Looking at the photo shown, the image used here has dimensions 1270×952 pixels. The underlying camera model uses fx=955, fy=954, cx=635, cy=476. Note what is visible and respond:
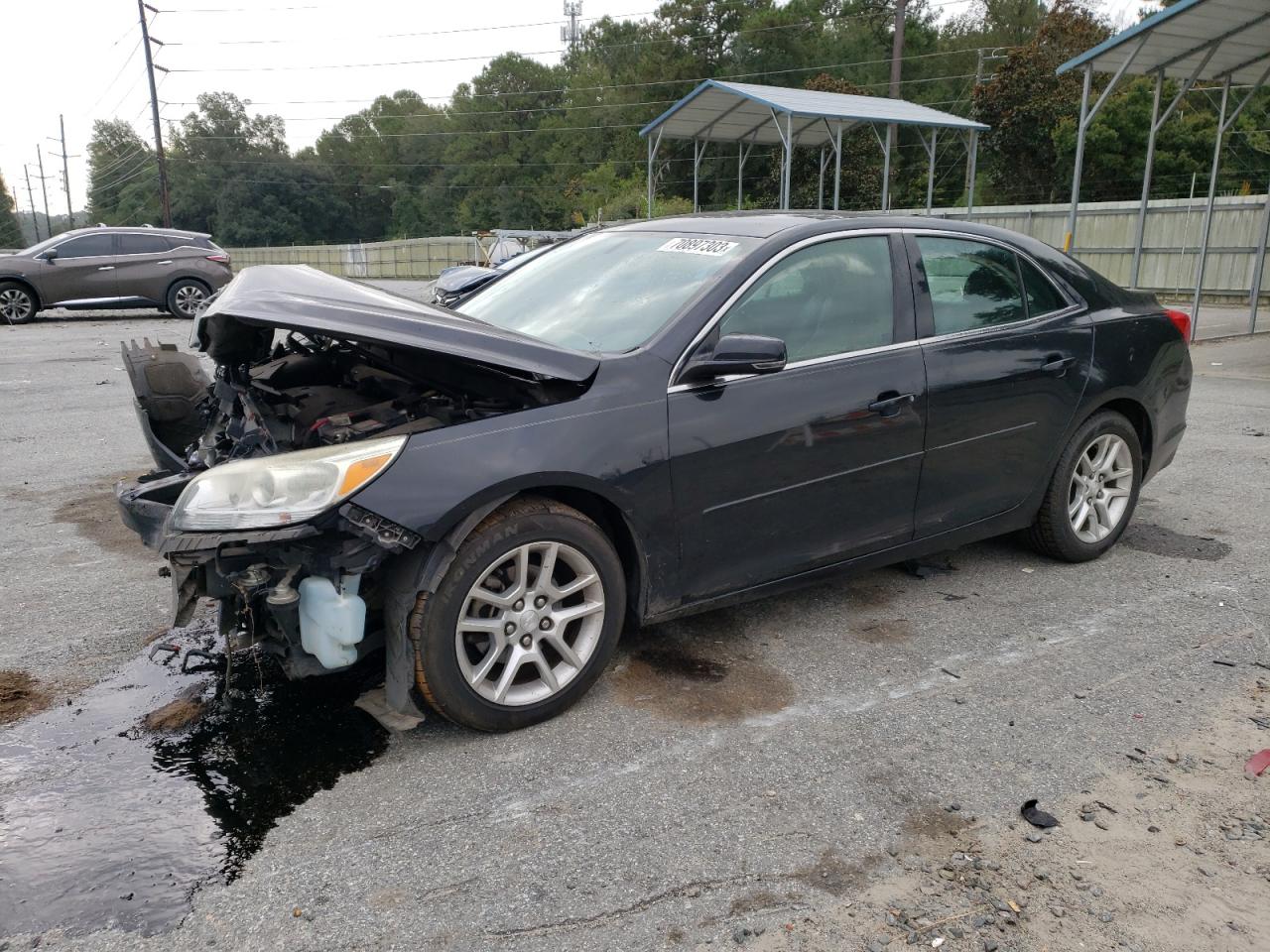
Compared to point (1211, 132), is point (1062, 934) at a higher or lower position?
lower

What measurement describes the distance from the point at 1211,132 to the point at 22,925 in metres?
36.9

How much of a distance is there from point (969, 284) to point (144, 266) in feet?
55.1

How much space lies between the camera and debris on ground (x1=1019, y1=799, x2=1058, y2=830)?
271cm

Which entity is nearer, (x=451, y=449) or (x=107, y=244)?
(x=451, y=449)

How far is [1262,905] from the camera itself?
7.84 ft

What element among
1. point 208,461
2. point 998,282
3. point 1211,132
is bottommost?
point 208,461

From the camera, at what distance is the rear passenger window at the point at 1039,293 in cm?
446

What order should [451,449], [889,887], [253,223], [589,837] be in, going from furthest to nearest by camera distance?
[253,223], [451,449], [589,837], [889,887]

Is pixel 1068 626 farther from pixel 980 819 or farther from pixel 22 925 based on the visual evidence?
pixel 22 925

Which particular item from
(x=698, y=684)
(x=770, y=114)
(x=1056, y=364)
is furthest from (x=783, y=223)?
(x=770, y=114)

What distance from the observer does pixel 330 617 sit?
A: 9.50ft

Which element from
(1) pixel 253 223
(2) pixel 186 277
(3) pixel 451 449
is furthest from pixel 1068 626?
(1) pixel 253 223

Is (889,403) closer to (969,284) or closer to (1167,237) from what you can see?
(969,284)

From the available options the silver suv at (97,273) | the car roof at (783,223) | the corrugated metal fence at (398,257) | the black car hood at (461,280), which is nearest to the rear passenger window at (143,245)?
the silver suv at (97,273)
